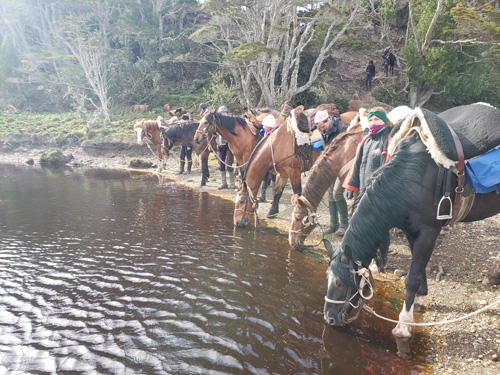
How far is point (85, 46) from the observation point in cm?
Result: 2689

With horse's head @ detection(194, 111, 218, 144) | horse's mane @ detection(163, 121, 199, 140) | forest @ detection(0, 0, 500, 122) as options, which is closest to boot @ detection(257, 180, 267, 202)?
horse's head @ detection(194, 111, 218, 144)

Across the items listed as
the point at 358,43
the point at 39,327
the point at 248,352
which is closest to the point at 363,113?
the point at 248,352

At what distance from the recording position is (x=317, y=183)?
5.70 meters

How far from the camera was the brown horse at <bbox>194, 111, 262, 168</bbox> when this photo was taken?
8.91 meters

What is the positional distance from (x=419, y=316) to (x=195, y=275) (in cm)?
319

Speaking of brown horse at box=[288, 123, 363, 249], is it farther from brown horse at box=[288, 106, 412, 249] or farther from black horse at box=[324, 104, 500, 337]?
black horse at box=[324, 104, 500, 337]

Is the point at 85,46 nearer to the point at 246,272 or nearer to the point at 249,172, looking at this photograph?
the point at 249,172

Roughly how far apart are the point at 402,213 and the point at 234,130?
6.13m

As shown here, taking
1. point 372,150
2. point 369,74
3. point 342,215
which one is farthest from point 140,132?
point 369,74

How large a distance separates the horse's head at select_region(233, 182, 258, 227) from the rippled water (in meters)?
0.31

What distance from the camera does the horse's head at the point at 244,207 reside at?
7445 millimetres

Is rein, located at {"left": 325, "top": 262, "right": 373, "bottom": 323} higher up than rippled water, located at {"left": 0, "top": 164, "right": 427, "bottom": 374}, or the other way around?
rein, located at {"left": 325, "top": 262, "right": 373, "bottom": 323}

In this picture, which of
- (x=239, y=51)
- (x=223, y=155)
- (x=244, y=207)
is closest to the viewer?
(x=244, y=207)

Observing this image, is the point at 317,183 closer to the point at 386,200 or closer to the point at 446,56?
the point at 386,200
